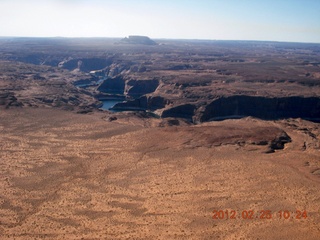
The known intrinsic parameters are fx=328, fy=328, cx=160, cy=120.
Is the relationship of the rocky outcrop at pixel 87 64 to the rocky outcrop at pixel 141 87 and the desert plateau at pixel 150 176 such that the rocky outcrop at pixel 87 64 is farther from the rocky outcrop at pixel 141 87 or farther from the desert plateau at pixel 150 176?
the desert plateau at pixel 150 176

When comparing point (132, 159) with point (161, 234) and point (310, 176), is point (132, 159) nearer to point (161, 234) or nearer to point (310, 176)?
point (161, 234)

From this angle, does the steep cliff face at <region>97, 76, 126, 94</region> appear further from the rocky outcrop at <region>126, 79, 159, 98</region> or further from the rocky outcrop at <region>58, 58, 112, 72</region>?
the rocky outcrop at <region>58, 58, 112, 72</region>

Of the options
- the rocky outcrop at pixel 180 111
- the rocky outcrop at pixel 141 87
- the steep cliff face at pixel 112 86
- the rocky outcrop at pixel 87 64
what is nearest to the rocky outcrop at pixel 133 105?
the rocky outcrop at pixel 180 111

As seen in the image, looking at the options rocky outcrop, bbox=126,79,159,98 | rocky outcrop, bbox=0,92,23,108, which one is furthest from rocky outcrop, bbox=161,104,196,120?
rocky outcrop, bbox=0,92,23,108

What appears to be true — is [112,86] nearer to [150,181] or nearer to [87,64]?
[87,64]

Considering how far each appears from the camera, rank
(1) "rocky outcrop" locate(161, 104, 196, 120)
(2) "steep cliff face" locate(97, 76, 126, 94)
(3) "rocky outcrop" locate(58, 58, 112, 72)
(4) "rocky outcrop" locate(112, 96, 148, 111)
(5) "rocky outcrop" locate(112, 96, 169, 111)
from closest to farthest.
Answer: (1) "rocky outcrop" locate(161, 104, 196, 120) → (5) "rocky outcrop" locate(112, 96, 169, 111) → (4) "rocky outcrop" locate(112, 96, 148, 111) → (2) "steep cliff face" locate(97, 76, 126, 94) → (3) "rocky outcrop" locate(58, 58, 112, 72)

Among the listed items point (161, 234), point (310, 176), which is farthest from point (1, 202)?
point (310, 176)
